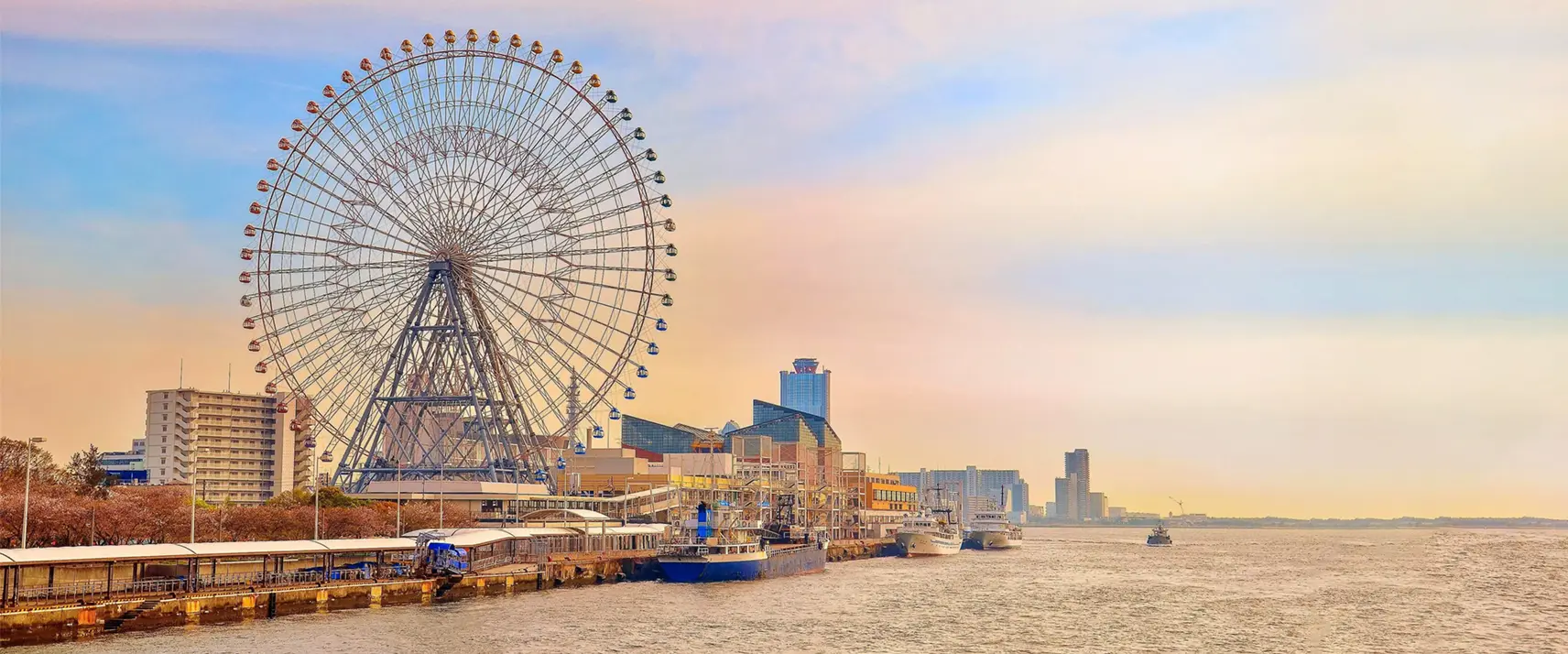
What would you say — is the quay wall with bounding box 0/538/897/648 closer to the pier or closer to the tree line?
the pier

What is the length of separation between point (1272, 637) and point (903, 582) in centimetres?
5121

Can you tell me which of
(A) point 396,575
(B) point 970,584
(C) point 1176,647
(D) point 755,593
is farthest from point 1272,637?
(A) point 396,575

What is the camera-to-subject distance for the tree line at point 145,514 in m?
103

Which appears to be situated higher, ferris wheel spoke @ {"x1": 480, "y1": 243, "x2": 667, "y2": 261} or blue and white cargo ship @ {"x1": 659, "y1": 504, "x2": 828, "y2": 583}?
ferris wheel spoke @ {"x1": 480, "y1": 243, "x2": 667, "y2": 261}

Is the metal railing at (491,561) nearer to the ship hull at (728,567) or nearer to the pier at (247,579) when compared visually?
the pier at (247,579)

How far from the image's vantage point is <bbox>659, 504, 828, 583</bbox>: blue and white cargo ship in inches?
4764

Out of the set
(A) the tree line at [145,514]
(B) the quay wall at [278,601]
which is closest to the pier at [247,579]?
(B) the quay wall at [278,601]

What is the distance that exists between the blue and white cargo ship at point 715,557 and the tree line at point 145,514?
73.5 feet

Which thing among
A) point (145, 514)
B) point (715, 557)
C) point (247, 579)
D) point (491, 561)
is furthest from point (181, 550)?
point (715, 557)

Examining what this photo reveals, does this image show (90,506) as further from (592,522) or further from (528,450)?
(592,522)

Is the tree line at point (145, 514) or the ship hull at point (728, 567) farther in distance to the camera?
the ship hull at point (728, 567)

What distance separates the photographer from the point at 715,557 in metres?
122

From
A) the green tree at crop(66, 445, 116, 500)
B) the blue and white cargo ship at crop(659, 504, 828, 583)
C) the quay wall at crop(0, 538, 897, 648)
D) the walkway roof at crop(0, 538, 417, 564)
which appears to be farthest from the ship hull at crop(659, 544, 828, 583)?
the green tree at crop(66, 445, 116, 500)

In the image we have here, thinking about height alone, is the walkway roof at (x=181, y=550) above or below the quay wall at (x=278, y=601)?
above
